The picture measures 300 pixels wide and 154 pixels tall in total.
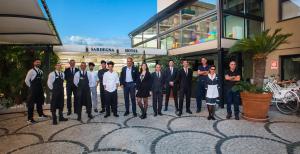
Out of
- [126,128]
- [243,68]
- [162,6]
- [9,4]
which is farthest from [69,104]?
[162,6]

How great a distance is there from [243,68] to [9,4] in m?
9.28

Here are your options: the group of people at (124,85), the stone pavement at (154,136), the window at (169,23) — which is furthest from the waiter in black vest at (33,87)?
the window at (169,23)

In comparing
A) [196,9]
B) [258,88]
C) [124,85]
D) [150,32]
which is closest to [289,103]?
[258,88]

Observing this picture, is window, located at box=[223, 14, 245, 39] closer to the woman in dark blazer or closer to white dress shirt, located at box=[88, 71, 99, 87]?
the woman in dark blazer

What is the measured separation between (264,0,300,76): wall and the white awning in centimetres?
882

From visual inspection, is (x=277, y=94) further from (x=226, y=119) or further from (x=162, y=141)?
(x=162, y=141)

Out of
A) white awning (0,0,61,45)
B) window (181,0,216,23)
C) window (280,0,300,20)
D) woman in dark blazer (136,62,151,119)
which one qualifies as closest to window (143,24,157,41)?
window (181,0,216,23)

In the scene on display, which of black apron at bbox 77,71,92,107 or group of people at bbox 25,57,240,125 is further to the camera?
black apron at bbox 77,71,92,107

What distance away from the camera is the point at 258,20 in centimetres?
958

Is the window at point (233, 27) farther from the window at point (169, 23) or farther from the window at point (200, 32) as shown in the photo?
the window at point (169, 23)

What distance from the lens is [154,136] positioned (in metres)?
3.99

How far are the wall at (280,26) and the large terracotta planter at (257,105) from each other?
447 centimetres

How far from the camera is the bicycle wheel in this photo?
5.57 metres

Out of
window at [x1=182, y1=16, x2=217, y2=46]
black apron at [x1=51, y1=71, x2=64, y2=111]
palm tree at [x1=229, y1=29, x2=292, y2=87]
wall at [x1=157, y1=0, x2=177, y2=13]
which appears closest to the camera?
black apron at [x1=51, y1=71, x2=64, y2=111]
